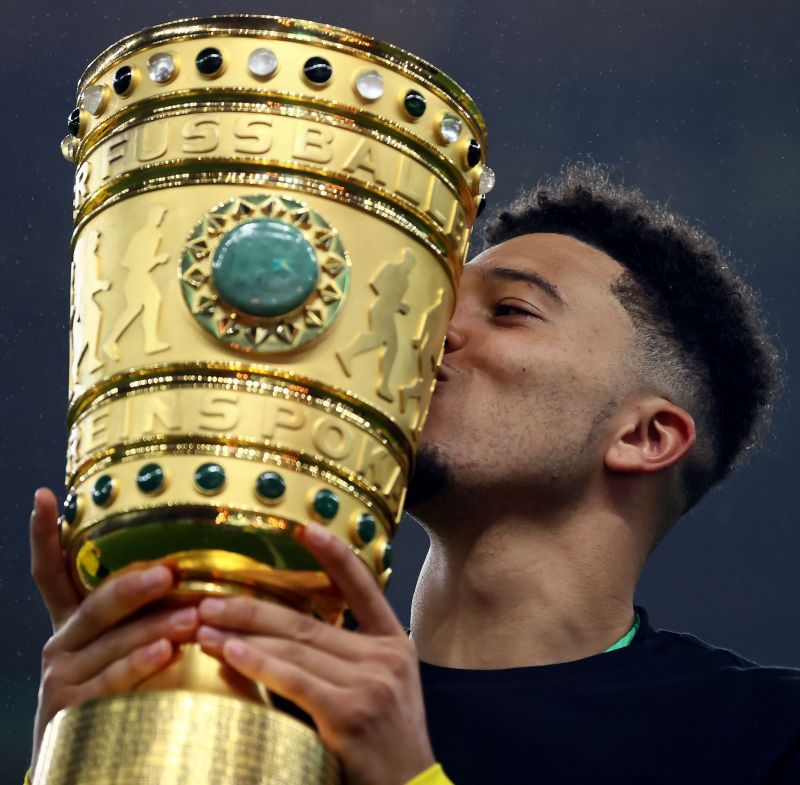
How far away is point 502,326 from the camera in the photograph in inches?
61.9

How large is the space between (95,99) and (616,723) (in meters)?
0.78

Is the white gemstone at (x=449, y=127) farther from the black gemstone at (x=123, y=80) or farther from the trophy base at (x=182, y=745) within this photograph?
the trophy base at (x=182, y=745)

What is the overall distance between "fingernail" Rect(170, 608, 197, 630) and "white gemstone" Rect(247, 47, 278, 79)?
44 cm

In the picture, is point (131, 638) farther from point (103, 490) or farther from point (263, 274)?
point (263, 274)

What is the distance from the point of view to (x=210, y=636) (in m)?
1.02

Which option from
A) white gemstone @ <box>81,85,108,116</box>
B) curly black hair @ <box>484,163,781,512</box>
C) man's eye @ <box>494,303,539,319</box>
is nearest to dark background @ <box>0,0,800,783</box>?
curly black hair @ <box>484,163,781,512</box>

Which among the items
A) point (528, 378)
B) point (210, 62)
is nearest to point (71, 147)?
point (210, 62)

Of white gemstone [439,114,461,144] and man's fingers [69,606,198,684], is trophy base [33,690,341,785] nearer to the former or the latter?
man's fingers [69,606,198,684]

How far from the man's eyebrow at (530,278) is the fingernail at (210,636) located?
0.71 m

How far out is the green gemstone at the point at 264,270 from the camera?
1.09 metres

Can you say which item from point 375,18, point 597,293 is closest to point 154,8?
point 375,18

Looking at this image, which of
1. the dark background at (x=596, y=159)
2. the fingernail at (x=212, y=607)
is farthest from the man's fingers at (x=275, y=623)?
the dark background at (x=596, y=159)

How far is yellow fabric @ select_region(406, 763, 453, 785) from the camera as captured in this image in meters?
1.08

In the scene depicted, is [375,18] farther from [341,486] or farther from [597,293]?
[341,486]
